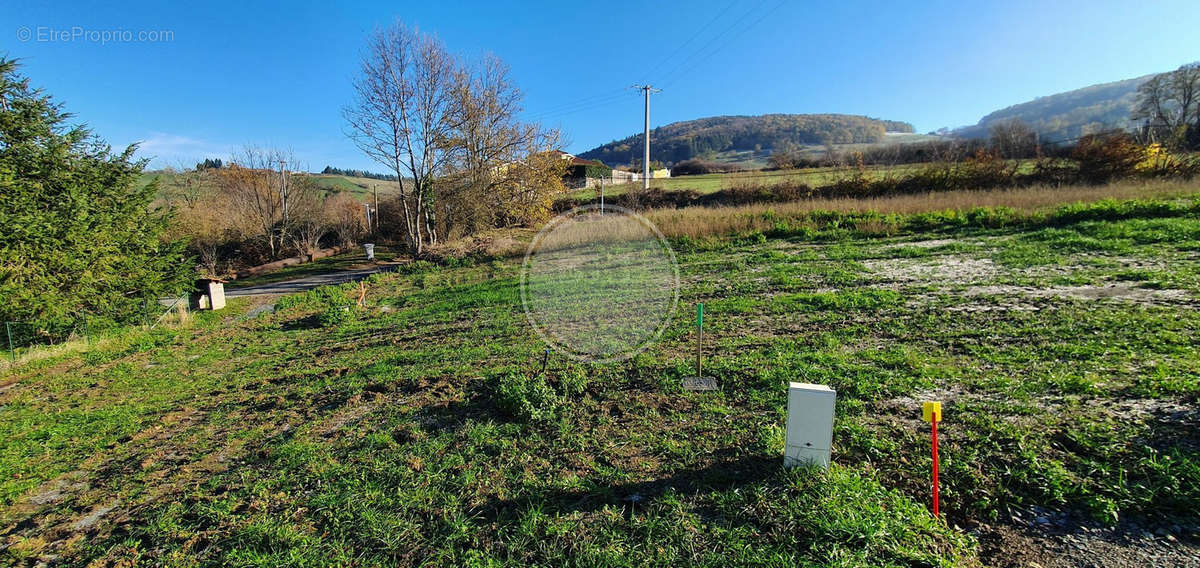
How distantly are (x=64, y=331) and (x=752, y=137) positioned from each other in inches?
4595

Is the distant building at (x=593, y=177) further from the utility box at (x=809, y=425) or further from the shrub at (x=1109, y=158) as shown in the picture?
the utility box at (x=809, y=425)

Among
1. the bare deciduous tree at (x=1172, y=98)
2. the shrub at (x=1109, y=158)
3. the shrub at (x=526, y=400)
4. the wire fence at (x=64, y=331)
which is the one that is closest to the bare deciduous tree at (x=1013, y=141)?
the shrub at (x=1109, y=158)

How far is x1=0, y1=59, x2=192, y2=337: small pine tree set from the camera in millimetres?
10281

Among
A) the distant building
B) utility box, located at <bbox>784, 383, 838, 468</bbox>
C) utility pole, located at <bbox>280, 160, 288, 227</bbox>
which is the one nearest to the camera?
utility box, located at <bbox>784, 383, 838, 468</bbox>

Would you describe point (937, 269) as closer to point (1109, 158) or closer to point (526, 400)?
point (526, 400)

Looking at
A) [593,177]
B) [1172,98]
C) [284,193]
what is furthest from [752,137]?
[284,193]

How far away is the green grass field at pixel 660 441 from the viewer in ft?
8.66

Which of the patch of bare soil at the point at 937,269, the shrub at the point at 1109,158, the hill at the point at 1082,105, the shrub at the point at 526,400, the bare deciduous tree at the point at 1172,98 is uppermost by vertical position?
the hill at the point at 1082,105

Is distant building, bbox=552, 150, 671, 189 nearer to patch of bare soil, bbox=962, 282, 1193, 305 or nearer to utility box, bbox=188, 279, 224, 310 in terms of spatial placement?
utility box, bbox=188, 279, 224, 310

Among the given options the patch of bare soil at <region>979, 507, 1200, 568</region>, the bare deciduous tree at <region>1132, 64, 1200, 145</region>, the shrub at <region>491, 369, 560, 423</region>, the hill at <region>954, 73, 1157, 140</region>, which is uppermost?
the hill at <region>954, 73, 1157, 140</region>
